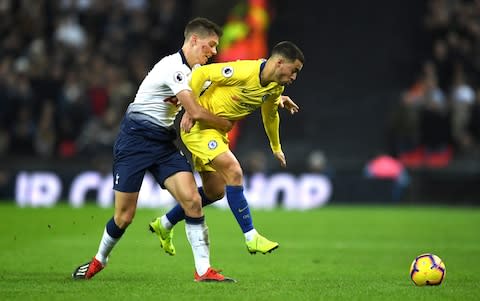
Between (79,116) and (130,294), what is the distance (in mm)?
13935

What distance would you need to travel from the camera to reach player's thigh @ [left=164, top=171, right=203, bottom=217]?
872cm

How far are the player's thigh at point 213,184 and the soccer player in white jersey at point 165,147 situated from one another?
57 cm

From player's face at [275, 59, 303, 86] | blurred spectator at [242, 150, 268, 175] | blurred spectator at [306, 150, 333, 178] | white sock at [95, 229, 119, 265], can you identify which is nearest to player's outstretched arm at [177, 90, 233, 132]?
player's face at [275, 59, 303, 86]

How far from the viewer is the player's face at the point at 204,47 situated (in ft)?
29.0

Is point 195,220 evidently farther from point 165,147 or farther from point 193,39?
point 193,39

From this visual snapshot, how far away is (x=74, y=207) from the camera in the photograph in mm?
19594

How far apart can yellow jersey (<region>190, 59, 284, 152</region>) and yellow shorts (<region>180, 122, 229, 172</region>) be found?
9 centimetres

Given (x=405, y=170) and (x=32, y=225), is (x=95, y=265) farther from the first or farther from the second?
(x=405, y=170)

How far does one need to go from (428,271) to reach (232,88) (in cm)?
243

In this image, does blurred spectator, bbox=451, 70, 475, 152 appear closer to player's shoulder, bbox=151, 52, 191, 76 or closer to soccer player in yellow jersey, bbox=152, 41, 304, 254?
soccer player in yellow jersey, bbox=152, 41, 304, 254

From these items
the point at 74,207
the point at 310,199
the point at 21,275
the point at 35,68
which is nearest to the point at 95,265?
the point at 21,275

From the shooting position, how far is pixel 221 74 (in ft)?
30.3

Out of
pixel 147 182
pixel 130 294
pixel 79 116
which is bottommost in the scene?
pixel 130 294

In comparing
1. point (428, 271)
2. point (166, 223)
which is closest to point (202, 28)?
point (166, 223)
